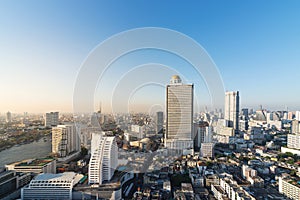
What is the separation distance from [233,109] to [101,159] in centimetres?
933

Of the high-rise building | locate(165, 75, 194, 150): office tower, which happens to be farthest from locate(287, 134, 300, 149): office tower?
the high-rise building

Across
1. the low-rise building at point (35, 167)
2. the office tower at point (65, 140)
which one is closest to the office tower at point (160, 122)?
the office tower at point (65, 140)

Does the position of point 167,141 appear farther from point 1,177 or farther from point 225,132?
point 225,132

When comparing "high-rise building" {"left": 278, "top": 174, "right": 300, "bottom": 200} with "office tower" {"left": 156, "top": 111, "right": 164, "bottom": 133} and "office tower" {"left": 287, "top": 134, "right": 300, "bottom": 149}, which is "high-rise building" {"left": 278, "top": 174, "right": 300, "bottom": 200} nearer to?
"office tower" {"left": 156, "top": 111, "right": 164, "bottom": 133}

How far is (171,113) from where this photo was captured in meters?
5.26

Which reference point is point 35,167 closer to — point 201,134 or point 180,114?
point 180,114

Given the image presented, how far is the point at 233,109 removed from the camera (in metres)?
10.1

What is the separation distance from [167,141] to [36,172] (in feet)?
10.5

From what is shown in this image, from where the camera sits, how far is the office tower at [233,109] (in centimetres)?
1013

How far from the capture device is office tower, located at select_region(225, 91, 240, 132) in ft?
33.2

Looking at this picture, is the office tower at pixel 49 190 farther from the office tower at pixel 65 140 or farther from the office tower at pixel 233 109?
the office tower at pixel 233 109

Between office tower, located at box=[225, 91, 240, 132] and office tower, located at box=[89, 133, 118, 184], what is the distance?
888 cm

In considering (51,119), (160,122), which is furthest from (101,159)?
(51,119)

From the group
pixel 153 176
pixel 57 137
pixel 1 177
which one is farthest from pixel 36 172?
pixel 153 176
